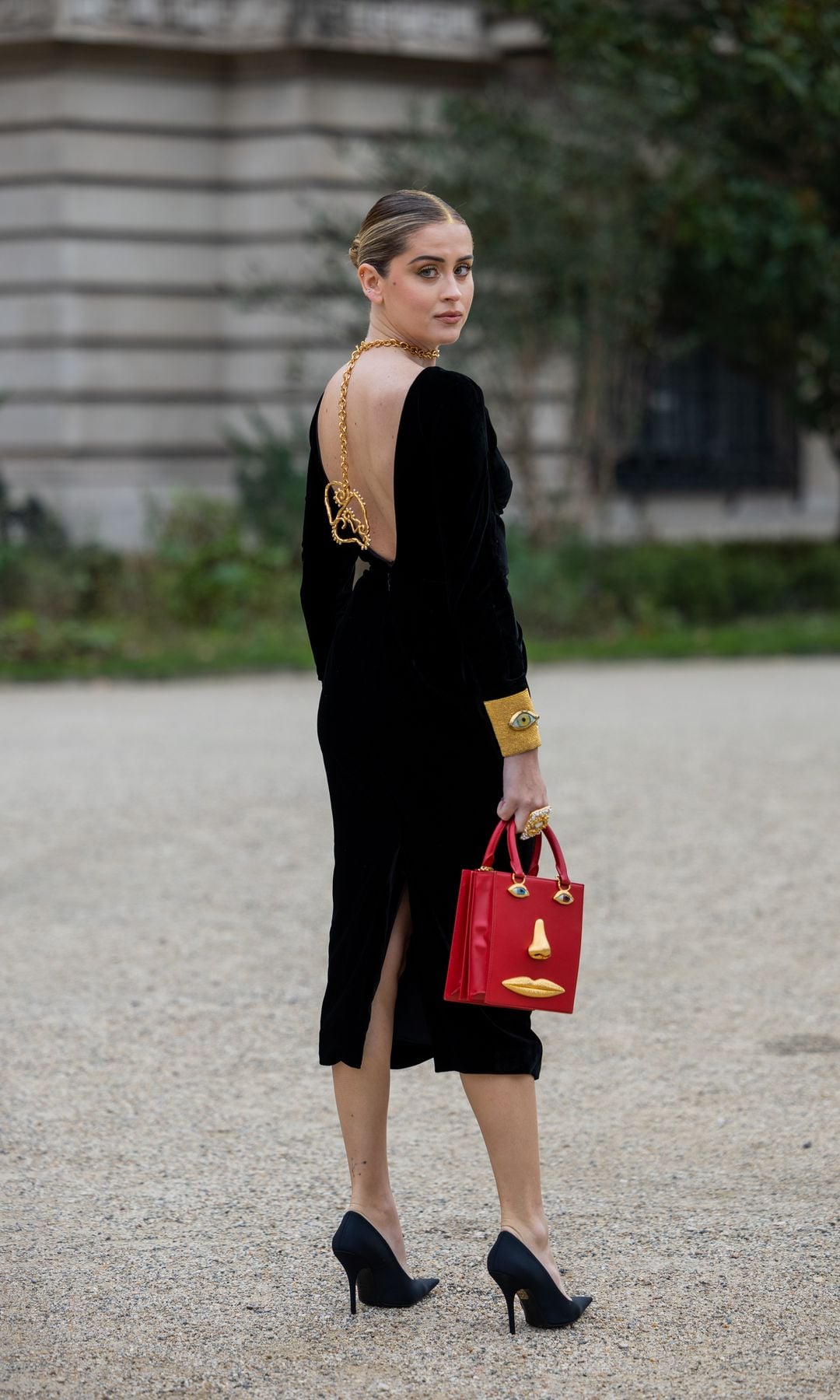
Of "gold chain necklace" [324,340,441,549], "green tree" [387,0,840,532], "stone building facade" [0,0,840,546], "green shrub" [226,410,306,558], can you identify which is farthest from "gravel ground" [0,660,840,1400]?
"stone building facade" [0,0,840,546]

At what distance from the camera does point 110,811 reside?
9.16 metres

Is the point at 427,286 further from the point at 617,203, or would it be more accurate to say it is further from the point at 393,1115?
the point at 617,203

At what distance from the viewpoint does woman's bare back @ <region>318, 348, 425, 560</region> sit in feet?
11.9

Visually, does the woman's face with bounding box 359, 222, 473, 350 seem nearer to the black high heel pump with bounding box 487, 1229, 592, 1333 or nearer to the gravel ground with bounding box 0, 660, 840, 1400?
the black high heel pump with bounding box 487, 1229, 592, 1333

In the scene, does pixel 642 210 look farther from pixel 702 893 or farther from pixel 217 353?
pixel 702 893

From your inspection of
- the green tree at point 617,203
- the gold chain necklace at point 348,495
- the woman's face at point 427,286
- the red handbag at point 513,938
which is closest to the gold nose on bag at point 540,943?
the red handbag at point 513,938

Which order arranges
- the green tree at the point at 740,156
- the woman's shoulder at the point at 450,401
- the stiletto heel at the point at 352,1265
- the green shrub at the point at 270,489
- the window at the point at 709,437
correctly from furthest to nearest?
the window at the point at 709,437
the green shrub at the point at 270,489
the green tree at the point at 740,156
the stiletto heel at the point at 352,1265
the woman's shoulder at the point at 450,401

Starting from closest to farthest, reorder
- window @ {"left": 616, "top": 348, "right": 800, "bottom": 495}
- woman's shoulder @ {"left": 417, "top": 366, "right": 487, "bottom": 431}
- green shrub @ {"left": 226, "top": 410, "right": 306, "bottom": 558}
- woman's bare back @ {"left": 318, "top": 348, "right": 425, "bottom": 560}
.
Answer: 1. woman's shoulder @ {"left": 417, "top": 366, "right": 487, "bottom": 431}
2. woman's bare back @ {"left": 318, "top": 348, "right": 425, "bottom": 560}
3. green shrub @ {"left": 226, "top": 410, "right": 306, "bottom": 558}
4. window @ {"left": 616, "top": 348, "right": 800, "bottom": 495}

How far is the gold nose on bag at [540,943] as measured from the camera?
11.7 feet

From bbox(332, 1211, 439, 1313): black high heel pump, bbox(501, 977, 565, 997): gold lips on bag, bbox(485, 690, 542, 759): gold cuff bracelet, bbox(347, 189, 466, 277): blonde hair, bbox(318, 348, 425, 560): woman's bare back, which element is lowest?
bbox(332, 1211, 439, 1313): black high heel pump

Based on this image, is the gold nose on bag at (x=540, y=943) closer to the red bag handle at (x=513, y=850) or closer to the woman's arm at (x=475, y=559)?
the red bag handle at (x=513, y=850)

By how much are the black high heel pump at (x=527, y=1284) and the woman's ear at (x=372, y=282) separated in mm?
1631

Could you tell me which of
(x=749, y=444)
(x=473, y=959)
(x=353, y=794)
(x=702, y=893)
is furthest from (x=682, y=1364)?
(x=749, y=444)

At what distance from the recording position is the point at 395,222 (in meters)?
3.68
